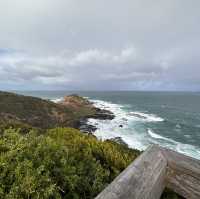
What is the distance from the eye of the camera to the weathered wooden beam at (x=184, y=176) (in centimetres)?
169

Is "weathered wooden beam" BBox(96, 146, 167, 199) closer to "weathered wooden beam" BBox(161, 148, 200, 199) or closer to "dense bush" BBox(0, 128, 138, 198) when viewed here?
"weathered wooden beam" BBox(161, 148, 200, 199)

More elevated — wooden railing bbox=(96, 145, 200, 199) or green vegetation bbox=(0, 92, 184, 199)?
wooden railing bbox=(96, 145, 200, 199)

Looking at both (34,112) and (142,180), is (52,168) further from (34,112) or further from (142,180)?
(34,112)

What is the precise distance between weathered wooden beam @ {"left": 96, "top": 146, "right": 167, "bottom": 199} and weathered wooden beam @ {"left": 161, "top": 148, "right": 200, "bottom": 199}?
0.29ft

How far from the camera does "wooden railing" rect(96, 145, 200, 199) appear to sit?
1339 millimetres

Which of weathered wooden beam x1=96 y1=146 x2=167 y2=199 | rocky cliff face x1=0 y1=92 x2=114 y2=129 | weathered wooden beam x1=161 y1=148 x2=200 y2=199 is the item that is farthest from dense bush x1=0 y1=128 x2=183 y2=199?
rocky cliff face x1=0 y1=92 x2=114 y2=129

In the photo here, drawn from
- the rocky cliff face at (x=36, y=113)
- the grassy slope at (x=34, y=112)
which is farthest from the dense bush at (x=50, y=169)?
the grassy slope at (x=34, y=112)

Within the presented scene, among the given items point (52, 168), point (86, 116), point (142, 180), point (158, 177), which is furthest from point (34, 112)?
point (142, 180)

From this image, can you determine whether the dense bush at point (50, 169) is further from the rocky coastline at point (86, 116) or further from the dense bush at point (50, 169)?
the rocky coastline at point (86, 116)

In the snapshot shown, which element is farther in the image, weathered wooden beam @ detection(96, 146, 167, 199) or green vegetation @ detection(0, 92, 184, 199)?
green vegetation @ detection(0, 92, 184, 199)

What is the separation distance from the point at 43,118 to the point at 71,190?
34.5 m

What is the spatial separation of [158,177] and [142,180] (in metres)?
0.29

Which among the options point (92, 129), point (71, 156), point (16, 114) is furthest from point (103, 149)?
point (16, 114)

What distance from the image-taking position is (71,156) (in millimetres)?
2928
